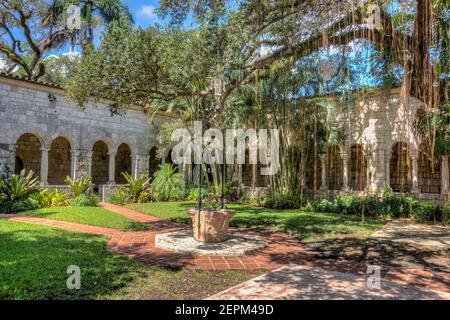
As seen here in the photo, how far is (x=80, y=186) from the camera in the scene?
13.1 m

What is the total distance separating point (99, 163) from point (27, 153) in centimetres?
387

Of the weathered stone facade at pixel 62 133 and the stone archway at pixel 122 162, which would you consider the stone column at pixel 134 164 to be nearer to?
the weathered stone facade at pixel 62 133

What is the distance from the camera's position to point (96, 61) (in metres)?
7.58

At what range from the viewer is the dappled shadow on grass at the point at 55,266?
154 inches

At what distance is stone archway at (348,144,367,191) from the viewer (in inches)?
591

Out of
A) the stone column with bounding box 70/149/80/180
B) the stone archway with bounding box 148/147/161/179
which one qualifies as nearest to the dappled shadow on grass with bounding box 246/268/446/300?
the stone column with bounding box 70/149/80/180

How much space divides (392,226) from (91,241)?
827 cm

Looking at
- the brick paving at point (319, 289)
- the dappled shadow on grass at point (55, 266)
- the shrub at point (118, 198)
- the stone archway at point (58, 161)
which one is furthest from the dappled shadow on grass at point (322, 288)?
the stone archway at point (58, 161)

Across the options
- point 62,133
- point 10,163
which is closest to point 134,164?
point 62,133

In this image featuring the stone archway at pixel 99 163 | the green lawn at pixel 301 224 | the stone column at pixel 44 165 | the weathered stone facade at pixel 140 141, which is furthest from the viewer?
the stone archway at pixel 99 163

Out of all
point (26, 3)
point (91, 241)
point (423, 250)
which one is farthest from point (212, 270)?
point (26, 3)

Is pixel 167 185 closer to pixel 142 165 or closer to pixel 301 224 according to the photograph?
pixel 142 165

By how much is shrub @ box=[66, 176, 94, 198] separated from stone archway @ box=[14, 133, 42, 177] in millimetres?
4272

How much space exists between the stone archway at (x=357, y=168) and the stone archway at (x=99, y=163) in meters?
13.5
